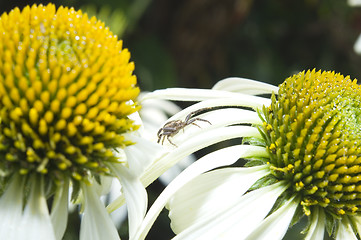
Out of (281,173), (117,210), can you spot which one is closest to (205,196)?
(281,173)

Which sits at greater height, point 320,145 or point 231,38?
point 231,38

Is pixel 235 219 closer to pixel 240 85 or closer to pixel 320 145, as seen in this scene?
pixel 320 145

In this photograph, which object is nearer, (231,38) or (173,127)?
(173,127)

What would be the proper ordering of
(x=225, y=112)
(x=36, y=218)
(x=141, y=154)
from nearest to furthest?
(x=36, y=218)
(x=141, y=154)
(x=225, y=112)

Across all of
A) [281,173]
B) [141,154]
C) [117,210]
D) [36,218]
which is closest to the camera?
[36,218]

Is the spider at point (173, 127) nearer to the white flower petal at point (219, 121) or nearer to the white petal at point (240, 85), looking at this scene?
the white flower petal at point (219, 121)

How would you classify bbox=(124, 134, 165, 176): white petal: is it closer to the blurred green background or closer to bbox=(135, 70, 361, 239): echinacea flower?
bbox=(135, 70, 361, 239): echinacea flower
